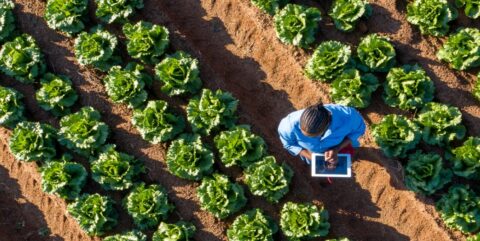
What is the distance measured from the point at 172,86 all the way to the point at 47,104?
3.53m

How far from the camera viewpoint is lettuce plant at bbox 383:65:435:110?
572 inches

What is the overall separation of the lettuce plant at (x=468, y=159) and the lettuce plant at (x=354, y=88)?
2.56m

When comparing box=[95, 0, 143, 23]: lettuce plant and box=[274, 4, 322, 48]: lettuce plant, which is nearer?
box=[274, 4, 322, 48]: lettuce plant

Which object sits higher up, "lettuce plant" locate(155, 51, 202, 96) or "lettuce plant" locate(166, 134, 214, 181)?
"lettuce plant" locate(155, 51, 202, 96)

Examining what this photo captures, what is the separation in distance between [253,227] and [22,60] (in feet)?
25.4

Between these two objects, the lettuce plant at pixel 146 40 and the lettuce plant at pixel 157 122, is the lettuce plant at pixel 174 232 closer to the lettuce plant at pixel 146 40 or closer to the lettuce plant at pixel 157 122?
the lettuce plant at pixel 157 122

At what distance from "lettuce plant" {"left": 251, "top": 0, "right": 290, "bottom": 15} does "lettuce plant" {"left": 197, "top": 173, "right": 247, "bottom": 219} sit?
466 centimetres

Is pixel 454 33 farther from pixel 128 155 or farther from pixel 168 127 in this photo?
pixel 128 155

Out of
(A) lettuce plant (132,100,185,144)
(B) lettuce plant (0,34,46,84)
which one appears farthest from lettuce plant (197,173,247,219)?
(B) lettuce plant (0,34,46,84)

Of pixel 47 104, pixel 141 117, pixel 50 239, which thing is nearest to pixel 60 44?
pixel 47 104

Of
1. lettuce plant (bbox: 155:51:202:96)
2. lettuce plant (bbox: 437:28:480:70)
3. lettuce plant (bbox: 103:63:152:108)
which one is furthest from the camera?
lettuce plant (bbox: 103:63:152:108)

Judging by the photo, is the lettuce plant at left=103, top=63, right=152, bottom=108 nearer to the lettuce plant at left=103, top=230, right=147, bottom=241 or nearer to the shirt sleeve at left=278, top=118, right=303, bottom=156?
the lettuce plant at left=103, top=230, right=147, bottom=241

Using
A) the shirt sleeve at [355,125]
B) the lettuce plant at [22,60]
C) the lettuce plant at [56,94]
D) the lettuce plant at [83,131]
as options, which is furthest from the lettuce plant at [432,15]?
the lettuce plant at [22,60]

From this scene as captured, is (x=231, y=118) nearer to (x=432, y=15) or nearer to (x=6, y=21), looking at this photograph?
(x=432, y=15)
